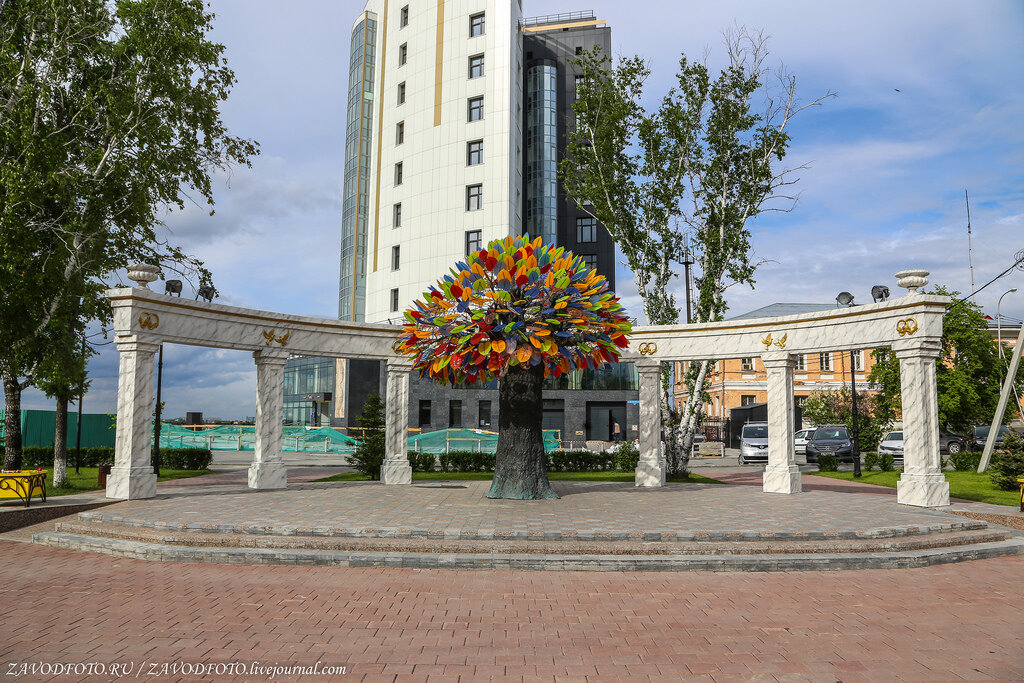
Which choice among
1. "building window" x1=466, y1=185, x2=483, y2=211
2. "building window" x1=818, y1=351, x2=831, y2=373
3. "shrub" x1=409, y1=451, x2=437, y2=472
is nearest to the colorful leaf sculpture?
"shrub" x1=409, y1=451, x2=437, y2=472

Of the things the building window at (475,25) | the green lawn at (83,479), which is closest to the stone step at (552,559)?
the green lawn at (83,479)

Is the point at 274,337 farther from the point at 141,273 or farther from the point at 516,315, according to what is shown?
the point at 516,315

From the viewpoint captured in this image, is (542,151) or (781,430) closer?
(781,430)

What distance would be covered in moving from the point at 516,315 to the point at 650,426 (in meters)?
7.62

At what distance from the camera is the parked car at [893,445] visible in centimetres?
3144

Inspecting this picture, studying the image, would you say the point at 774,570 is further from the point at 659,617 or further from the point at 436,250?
the point at 436,250

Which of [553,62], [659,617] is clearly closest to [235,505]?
[659,617]

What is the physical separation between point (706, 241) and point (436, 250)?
2108 cm

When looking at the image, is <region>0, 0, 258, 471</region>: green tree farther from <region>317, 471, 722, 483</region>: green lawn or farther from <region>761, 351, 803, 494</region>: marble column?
<region>761, 351, 803, 494</region>: marble column

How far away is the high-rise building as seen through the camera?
39.9 meters

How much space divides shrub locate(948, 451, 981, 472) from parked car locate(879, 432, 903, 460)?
4.41 meters

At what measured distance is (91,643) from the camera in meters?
5.92

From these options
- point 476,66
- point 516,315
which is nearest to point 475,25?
point 476,66

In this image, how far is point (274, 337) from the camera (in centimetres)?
1781
